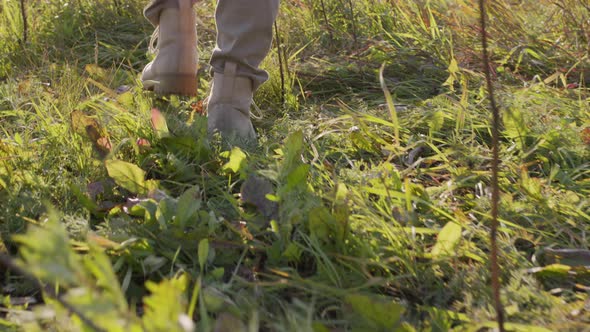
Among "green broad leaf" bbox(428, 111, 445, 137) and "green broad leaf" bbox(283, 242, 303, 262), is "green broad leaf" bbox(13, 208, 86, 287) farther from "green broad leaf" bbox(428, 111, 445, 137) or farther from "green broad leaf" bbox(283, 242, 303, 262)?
"green broad leaf" bbox(428, 111, 445, 137)

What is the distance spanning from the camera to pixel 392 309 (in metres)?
1.16

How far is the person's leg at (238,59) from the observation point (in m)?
2.19

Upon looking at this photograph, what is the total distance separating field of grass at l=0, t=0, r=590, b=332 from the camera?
1.19 meters

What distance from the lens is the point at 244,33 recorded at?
7.24 ft

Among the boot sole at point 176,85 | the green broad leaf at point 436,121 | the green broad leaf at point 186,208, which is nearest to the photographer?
the green broad leaf at point 186,208

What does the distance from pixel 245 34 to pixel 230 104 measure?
232 millimetres

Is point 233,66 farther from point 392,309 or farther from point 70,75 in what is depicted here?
point 392,309

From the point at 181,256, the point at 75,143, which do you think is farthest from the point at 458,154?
the point at 75,143

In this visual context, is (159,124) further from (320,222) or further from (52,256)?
(52,256)

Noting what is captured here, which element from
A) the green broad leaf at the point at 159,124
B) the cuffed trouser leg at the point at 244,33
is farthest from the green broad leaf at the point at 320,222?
the cuffed trouser leg at the point at 244,33

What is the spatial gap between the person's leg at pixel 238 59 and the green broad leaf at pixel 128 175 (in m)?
0.55

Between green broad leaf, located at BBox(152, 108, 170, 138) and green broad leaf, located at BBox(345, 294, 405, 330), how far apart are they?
3.03 ft

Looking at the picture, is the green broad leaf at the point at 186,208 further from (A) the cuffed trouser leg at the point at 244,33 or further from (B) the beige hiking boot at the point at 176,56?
(B) the beige hiking boot at the point at 176,56

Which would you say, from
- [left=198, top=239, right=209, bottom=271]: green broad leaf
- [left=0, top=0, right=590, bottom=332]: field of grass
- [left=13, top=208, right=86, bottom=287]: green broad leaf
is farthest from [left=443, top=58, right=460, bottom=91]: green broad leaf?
[left=13, top=208, right=86, bottom=287]: green broad leaf
